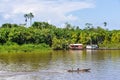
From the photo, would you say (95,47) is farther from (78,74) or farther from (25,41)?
(78,74)

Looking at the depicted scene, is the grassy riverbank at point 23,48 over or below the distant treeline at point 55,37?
below

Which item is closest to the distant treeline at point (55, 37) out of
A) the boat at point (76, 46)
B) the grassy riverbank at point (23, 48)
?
the boat at point (76, 46)

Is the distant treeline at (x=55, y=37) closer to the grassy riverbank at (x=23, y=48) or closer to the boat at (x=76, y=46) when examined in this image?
the boat at (x=76, y=46)

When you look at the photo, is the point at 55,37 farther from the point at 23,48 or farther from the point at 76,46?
the point at 23,48

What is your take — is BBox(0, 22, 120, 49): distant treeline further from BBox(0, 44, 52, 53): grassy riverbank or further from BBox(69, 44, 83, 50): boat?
BBox(0, 44, 52, 53): grassy riverbank

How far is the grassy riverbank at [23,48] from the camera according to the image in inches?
4160

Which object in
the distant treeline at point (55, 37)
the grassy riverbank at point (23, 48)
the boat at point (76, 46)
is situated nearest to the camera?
the grassy riverbank at point (23, 48)

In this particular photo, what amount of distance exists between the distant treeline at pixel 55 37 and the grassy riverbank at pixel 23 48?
5.13 metres

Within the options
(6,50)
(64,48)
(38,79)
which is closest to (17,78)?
(38,79)

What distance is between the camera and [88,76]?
45.6m

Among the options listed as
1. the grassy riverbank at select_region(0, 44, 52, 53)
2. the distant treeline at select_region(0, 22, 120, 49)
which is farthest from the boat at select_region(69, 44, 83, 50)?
the grassy riverbank at select_region(0, 44, 52, 53)

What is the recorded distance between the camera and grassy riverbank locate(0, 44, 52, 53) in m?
106

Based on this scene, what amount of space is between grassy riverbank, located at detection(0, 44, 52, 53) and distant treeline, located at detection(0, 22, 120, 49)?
5.13m

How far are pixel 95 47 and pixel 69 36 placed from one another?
11411 millimetres
